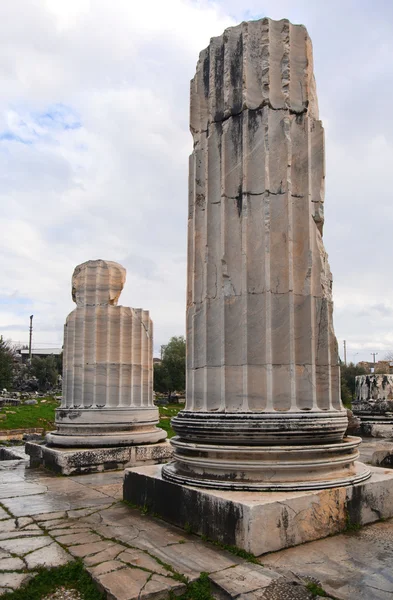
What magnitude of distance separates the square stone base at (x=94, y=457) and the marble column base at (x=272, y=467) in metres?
4.20

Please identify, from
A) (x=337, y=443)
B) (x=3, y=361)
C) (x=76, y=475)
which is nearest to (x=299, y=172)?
(x=337, y=443)

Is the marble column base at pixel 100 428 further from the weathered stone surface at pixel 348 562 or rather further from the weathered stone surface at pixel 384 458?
the weathered stone surface at pixel 348 562

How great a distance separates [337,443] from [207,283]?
2.11 metres

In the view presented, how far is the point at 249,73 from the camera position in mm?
5570

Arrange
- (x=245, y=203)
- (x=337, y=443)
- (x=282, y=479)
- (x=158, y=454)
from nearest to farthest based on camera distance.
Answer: (x=282, y=479) → (x=337, y=443) → (x=245, y=203) → (x=158, y=454)

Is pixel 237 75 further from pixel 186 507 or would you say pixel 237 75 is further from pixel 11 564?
pixel 11 564

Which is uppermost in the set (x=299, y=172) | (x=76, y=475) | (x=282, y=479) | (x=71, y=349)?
(x=299, y=172)

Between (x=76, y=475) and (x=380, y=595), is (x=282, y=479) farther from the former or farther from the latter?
(x=76, y=475)

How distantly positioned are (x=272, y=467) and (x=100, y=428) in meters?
5.56

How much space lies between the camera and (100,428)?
961 cm

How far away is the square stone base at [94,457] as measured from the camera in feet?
28.6

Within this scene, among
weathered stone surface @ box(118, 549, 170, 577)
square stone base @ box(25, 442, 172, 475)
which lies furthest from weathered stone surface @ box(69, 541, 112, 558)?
square stone base @ box(25, 442, 172, 475)

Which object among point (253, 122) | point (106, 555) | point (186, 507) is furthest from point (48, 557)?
point (253, 122)

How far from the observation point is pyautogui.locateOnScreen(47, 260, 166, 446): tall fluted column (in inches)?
384
